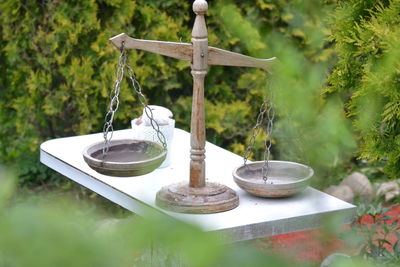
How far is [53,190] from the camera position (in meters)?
5.11

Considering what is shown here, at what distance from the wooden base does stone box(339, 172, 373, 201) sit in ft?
8.49

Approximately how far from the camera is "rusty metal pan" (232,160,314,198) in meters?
2.73

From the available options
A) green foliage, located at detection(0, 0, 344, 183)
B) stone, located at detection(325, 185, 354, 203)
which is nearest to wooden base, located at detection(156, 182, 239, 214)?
green foliage, located at detection(0, 0, 344, 183)

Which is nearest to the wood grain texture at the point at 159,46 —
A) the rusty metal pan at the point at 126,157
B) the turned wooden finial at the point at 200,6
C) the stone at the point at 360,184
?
the turned wooden finial at the point at 200,6

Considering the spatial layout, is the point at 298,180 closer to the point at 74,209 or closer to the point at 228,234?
the point at 228,234

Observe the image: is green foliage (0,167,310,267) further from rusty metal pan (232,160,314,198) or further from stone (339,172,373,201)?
stone (339,172,373,201)

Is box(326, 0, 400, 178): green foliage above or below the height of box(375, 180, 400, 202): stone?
above

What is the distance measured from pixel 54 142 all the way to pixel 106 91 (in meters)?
1.19

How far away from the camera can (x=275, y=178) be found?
9.81ft

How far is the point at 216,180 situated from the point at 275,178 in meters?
0.28

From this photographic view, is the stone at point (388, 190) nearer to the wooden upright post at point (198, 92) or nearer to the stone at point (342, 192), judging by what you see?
the stone at point (342, 192)

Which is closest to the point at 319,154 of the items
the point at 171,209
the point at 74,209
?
the point at 74,209

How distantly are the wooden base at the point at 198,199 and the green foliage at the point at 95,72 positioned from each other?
210cm

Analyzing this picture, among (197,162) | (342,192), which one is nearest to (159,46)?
(197,162)
